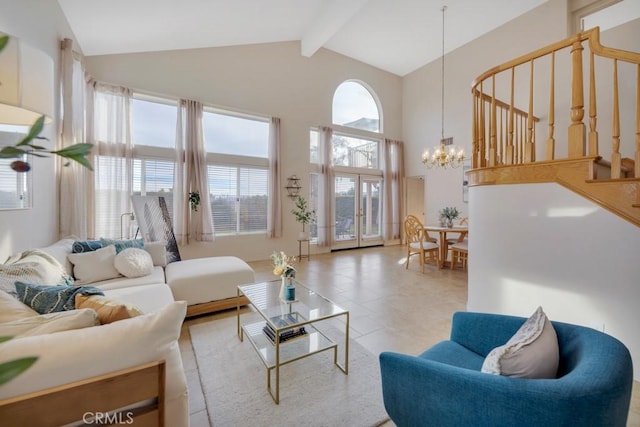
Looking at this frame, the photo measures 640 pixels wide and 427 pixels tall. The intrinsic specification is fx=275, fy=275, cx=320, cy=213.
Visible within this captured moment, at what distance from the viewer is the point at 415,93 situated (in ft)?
24.0

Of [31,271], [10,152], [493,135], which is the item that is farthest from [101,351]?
[493,135]

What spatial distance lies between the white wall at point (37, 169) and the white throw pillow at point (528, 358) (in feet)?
10.7

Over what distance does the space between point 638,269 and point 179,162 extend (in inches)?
219

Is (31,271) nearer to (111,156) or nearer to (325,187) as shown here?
(111,156)

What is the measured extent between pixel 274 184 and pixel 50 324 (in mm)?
4786

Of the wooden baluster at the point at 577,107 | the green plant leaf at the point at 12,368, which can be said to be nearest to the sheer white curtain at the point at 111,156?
the green plant leaf at the point at 12,368

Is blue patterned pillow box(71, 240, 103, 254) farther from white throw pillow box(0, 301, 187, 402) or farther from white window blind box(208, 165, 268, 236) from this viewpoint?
white window blind box(208, 165, 268, 236)

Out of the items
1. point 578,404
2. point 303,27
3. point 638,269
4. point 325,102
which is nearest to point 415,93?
point 325,102

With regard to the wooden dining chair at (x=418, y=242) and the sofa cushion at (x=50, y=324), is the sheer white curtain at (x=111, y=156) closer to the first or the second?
the sofa cushion at (x=50, y=324)

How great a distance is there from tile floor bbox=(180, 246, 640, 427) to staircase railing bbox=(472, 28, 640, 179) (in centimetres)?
170

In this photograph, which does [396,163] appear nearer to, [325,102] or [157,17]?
[325,102]

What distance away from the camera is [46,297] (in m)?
1.44

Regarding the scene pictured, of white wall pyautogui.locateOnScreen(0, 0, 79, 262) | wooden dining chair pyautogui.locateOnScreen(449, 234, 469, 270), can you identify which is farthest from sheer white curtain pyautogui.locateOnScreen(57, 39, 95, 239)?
wooden dining chair pyautogui.locateOnScreen(449, 234, 469, 270)

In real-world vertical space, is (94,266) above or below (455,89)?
below
